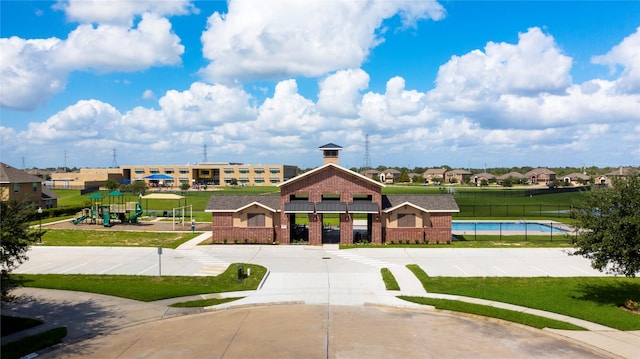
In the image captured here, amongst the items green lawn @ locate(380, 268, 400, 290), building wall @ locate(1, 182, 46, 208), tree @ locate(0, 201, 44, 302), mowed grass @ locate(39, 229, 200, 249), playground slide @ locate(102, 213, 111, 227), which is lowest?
green lawn @ locate(380, 268, 400, 290)

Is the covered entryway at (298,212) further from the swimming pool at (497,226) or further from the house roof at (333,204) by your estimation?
the swimming pool at (497,226)

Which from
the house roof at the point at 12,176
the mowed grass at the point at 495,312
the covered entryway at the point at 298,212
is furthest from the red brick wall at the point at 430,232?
the house roof at the point at 12,176

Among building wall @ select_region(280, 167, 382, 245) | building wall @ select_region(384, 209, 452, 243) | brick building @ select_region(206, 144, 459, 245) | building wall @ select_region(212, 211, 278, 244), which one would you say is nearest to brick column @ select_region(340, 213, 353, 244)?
brick building @ select_region(206, 144, 459, 245)

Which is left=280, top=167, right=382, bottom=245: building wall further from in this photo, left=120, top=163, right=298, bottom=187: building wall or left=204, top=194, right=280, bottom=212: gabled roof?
left=120, top=163, right=298, bottom=187: building wall

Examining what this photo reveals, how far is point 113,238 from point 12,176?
2662 centimetres

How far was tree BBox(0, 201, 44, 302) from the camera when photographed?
1723cm

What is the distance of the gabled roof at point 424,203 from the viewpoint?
138ft

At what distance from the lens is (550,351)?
1645 cm

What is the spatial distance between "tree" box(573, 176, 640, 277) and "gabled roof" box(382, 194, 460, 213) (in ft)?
65.1

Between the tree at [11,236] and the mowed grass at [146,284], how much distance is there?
6.44 meters

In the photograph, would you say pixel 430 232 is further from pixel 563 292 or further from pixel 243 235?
pixel 563 292

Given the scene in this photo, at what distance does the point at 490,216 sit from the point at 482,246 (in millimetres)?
26195

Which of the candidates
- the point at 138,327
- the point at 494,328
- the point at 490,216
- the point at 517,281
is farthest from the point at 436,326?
the point at 490,216

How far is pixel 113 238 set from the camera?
147 feet
